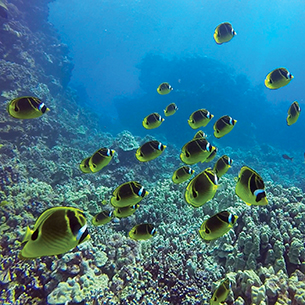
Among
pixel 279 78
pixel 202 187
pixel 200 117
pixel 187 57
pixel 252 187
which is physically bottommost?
pixel 252 187

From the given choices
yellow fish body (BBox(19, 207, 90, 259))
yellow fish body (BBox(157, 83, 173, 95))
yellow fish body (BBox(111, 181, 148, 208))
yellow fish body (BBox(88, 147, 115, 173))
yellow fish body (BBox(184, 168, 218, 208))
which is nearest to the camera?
yellow fish body (BBox(19, 207, 90, 259))

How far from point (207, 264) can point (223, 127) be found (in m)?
2.88

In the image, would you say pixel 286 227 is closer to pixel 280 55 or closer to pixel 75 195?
pixel 75 195

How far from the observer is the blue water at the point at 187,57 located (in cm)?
3061

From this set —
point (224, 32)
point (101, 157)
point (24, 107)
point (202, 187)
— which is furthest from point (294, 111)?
point (24, 107)

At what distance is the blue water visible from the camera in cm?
3061

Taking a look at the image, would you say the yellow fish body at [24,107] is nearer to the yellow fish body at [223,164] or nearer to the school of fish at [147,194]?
the school of fish at [147,194]

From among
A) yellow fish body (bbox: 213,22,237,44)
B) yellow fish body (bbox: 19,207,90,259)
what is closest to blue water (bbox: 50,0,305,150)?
yellow fish body (bbox: 213,22,237,44)

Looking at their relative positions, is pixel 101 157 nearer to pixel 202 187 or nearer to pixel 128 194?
pixel 128 194

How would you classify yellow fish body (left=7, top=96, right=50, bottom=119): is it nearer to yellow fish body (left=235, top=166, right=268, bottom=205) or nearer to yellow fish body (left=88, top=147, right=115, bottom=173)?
yellow fish body (left=88, top=147, right=115, bottom=173)

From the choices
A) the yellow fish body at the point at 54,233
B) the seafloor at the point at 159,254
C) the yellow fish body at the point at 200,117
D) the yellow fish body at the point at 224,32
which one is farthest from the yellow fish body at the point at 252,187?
the yellow fish body at the point at 224,32

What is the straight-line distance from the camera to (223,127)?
3840mm

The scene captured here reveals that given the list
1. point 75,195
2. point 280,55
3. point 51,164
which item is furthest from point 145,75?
point 280,55

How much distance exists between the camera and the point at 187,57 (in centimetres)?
3578
